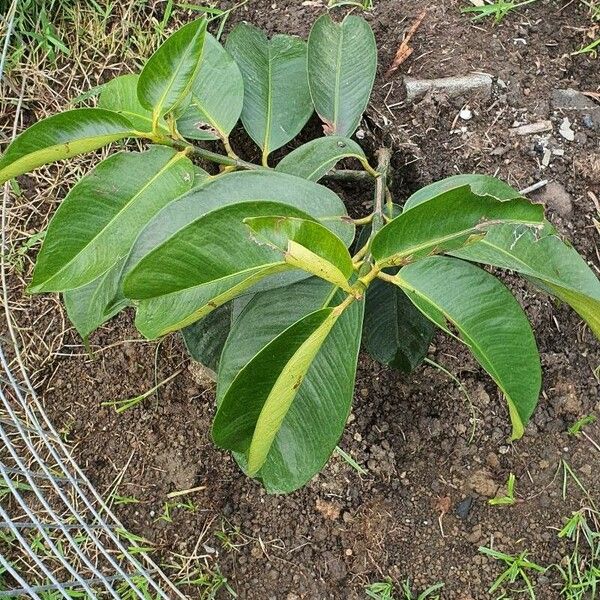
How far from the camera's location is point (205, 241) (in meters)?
0.93

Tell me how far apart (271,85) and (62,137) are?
0.54 meters

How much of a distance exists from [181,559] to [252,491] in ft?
0.74

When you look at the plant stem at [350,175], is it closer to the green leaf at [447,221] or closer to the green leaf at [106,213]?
the green leaf at [106,213]

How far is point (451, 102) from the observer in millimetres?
1596

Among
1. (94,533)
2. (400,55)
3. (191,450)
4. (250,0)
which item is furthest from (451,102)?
(94,533)

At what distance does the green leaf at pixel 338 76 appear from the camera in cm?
142

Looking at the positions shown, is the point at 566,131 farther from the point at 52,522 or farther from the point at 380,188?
the point at 52,522

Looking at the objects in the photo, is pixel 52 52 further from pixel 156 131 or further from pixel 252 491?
pixel 252 491

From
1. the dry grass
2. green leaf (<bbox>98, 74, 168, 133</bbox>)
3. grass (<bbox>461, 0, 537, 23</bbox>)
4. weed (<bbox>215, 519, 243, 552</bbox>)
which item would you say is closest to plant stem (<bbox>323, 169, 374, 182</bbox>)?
green leaf (<bbox>98, 74, 168, 133</bbox>)

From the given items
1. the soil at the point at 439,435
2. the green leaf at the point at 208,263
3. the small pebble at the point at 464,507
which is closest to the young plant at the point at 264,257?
the green leaf at the point at 208,263

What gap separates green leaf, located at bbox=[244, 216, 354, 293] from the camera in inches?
33.3

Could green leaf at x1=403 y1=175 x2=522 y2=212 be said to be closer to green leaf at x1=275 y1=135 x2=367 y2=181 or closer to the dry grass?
green leaf at x1=275 y1=135 x2=367 y2=181

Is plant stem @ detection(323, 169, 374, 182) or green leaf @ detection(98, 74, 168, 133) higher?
green leaf @ detection(98, 74, 168, 133)

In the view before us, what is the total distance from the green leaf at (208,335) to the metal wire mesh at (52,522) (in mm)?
479
